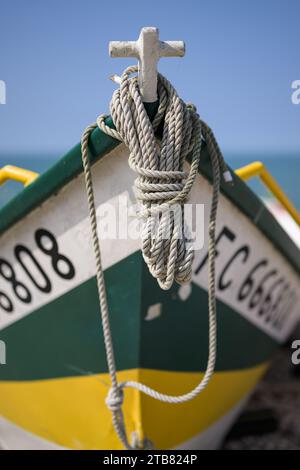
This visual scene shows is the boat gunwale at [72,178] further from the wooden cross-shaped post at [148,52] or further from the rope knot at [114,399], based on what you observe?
the rope knot at [114,399]

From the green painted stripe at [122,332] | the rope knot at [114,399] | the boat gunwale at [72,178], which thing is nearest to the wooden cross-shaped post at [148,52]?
the boat gunwale at [72,178]

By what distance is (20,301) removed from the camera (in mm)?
2395

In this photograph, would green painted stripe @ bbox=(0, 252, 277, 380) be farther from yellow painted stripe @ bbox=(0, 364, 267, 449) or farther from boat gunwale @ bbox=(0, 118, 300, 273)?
boat gunwale @ bbox=(0, 118, 300, 273)

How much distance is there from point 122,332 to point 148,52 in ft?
3.87

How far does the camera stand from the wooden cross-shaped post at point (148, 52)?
5.29 feet

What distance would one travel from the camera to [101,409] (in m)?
2.51

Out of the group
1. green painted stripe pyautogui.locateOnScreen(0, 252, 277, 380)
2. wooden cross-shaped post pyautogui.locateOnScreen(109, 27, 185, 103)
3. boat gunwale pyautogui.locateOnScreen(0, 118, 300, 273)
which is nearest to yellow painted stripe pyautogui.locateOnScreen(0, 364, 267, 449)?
green painted stripe pyautogui.locateOnScreen(0, 252, 277, 380)

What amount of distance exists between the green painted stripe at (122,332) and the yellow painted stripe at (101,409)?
0.18ft

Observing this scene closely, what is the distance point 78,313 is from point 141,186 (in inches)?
34.8

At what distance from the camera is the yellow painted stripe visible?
2.44 meters

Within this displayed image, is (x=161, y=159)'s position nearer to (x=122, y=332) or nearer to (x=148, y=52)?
(x=148, y=52)

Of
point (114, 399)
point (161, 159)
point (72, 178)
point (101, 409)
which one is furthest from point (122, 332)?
point (161, 159)
